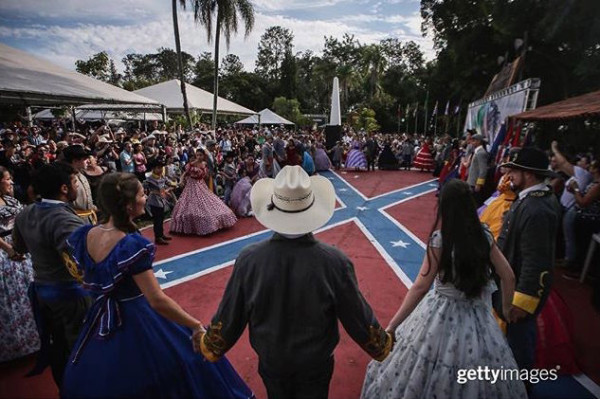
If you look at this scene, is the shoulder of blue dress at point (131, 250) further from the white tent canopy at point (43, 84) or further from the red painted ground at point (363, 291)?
the white tent canopy at point (43, 84)

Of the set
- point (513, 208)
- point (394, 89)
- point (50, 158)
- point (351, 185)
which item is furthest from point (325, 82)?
point (513, 208)

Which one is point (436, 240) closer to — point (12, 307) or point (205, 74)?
point (12, 307)

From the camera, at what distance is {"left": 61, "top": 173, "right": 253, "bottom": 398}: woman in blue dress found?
2.14m

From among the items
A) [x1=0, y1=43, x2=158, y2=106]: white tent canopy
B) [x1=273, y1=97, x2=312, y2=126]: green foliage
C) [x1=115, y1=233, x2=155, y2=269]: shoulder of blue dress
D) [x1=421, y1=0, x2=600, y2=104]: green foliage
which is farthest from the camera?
[x1=273, y1=97, x2=312, y2=126]: green foliage

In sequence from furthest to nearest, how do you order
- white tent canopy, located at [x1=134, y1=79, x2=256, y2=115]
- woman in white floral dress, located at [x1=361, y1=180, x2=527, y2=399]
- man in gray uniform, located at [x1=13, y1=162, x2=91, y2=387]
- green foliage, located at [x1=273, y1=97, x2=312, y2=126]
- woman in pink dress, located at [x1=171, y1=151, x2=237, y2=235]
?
green foliage, located at [x1=273, y1=97, x2=312, y2=126], white tent canopy, located at [x1=134, y1=79, x2=256, y2=115], woman in pink dress, located at [x1=171, y1=151, x2=237, y2=235], man in gray uniform, located at [x1=13, y1=162, x2=91, y2=387], woman in white floral dress, located at [x1=361, y1=180, x2=527, y2=399]

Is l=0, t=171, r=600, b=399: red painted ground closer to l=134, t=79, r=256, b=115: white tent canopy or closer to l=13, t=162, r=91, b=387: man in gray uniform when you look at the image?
l=13, t=162, r=91, b=387: man in gray uniform

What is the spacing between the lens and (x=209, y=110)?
66.9ft

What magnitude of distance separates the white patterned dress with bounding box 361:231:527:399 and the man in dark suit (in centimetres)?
39

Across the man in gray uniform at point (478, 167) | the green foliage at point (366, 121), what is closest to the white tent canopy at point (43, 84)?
the man in gray uniform at point (478, 167)

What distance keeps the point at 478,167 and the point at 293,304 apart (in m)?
7.37

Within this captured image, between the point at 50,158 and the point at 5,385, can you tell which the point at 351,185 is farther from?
the point at 5,385

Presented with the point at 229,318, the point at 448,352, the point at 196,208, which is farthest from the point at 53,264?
the point at 196,208

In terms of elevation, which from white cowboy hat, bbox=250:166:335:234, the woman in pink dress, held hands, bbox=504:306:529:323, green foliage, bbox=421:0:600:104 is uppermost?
green foliage, bbox=421:0:600:104

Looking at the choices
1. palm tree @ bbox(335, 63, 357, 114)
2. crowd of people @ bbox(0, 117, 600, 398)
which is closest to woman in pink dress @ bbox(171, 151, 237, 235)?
crowd of people @ bbox(0, 117, 600, 398)
